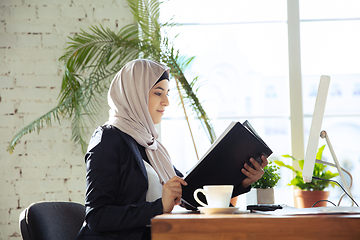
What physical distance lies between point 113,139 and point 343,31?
220cm

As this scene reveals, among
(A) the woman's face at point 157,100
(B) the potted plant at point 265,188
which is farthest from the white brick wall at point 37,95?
(B) the potted plant at point 265,188

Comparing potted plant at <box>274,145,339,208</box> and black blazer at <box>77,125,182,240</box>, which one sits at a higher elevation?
black blazer at <box>77,125,182,240</box>

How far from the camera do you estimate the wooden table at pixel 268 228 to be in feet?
2.10

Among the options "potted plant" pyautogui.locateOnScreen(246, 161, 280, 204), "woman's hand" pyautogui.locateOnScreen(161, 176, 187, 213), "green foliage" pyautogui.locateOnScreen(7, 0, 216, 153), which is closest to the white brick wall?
"green foliage" pyautogui.locateOnScreen(7, 0, 216, 153)

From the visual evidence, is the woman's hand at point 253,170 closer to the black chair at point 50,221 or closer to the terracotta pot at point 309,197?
the black chair at point 50,221

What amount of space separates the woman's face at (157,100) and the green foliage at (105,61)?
68cm

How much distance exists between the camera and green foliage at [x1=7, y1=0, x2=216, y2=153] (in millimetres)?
2314

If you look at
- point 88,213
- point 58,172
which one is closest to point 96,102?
point 58,172

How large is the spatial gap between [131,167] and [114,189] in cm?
11

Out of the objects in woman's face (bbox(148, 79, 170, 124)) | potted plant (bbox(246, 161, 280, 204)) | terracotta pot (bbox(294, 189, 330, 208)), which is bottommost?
terracotta pot (bbox(294, 189, 330, 208))

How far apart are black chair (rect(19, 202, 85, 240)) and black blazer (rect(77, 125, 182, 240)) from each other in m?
0.12

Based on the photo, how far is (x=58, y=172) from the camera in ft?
8.20

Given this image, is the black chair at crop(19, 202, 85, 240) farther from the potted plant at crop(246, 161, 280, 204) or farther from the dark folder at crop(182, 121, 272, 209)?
the potted plant at crop(246, 161, 280, 204)

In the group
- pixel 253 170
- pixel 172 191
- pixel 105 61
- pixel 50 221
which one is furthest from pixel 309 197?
pixel 105 61
